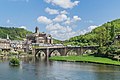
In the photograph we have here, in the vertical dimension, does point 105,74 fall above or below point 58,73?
below

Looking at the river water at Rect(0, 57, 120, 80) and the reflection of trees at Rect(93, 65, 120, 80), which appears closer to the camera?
the river water at Rect(0, 57, 120, 80)

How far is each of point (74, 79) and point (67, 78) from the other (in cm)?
228

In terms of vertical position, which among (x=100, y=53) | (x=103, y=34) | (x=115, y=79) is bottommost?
(x=115, y=79)

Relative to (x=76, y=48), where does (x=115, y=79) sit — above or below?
below

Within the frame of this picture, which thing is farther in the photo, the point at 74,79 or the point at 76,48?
the point at 76,48

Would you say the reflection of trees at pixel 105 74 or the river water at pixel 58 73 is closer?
the river water at pixel 58 73

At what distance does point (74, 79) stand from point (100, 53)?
73042 millimetres

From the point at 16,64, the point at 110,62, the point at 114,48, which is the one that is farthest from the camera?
the point at 114,48

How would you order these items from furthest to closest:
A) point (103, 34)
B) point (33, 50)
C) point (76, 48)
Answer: point (33, 50) < point (76, 48) < point (103, 34)

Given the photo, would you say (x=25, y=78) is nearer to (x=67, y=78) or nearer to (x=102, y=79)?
(x=67, y=78)

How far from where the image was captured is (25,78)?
74000 millimetres

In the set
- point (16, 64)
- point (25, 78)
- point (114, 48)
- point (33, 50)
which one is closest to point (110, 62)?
point (114, 48)

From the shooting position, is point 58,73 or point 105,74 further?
point 58,73

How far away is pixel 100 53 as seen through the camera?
145 metres
